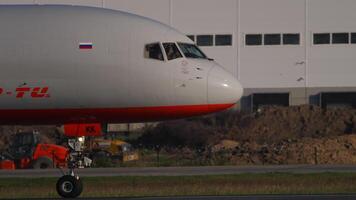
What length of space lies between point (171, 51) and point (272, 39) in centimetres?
4358

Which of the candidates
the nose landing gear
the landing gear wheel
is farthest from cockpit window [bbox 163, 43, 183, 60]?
the landing gear wheel

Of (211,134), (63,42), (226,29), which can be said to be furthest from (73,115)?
(226,29)

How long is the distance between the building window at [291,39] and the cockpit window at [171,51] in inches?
1701

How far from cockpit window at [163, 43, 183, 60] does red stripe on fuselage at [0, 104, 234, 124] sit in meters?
1.30

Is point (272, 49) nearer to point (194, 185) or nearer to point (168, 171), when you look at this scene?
point (168, 171)

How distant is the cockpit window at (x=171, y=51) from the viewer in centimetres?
2353

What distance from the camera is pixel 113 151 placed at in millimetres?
50688

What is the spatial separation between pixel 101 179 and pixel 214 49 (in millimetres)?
32683

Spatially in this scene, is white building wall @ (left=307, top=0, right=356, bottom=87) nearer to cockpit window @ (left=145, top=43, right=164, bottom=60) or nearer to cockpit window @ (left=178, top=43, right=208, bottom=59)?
cockpit window @ (left=178, top=43, right=208, bottom=59)

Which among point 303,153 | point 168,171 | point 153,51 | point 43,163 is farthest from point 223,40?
point 153,51

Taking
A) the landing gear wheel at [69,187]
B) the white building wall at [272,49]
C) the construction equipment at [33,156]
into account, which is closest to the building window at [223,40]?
the white building wall at [272,49]

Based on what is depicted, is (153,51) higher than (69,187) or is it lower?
higher

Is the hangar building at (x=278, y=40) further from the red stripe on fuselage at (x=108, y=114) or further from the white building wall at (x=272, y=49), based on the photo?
the red stripe on fuselage at (x=108, y=114)

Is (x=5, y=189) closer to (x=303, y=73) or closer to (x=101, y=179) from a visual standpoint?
(x=101, y=179)
